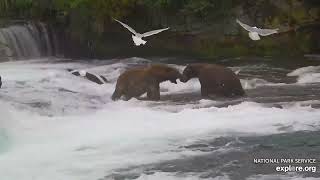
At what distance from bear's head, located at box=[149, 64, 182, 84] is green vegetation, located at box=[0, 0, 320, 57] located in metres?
6.57

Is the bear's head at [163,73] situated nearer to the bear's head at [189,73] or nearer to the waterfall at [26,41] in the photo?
the bear's head at [189,73]

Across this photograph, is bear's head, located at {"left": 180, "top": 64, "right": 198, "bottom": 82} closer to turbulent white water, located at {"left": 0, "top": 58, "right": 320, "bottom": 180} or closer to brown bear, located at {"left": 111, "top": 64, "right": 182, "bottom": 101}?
brown bear, located at {"left": 111, "top": 64, "right": 182, "bottom": 101}

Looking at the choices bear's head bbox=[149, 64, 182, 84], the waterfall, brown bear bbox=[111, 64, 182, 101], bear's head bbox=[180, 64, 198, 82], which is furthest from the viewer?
the waterfall

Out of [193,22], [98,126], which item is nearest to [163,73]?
[98,126]

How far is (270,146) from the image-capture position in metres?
7.80

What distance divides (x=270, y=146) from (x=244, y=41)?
11.1 metres

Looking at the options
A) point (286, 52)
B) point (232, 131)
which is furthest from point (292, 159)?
point (286, 52)

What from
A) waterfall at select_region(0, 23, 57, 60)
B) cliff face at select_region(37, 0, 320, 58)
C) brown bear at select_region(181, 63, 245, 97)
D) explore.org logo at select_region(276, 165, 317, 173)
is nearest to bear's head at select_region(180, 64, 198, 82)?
brown bear at select_region(181, 63, 245, 97)

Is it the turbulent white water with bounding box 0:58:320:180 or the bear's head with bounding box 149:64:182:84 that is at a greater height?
the bear's head with bounding box 149:64:182:84

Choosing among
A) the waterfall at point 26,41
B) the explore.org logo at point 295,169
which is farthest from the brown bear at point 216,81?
the waterfall at point 26,41

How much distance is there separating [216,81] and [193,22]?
24.5 ft

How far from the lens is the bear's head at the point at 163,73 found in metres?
12.2

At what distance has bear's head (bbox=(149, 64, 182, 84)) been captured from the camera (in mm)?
12172

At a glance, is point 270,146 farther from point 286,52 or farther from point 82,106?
point 286,52
